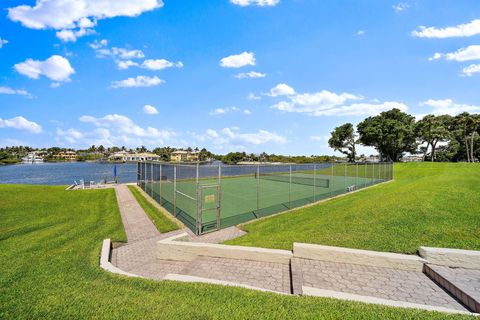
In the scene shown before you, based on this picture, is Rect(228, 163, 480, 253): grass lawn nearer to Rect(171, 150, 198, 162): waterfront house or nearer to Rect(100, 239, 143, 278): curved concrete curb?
Rect(100, 239, 143, 278): curved concrete curb

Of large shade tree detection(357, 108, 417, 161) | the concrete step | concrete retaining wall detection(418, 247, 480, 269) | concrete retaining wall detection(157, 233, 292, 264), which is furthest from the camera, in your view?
large shade tree detection(357, 108, 417, 161)

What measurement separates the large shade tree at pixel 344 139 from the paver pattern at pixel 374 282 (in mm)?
57385

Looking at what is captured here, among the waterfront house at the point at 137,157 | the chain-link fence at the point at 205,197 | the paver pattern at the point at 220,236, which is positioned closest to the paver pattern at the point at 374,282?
the paver pattern at the point at 220,236

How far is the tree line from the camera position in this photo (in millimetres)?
44987

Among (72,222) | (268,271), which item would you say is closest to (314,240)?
(268,271)

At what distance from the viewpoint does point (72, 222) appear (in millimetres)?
9703

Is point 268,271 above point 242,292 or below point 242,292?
below

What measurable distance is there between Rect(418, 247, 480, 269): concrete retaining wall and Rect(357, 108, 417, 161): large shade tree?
46.4m

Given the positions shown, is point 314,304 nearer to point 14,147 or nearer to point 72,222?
point 72,222

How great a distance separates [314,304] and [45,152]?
229120 millimetres

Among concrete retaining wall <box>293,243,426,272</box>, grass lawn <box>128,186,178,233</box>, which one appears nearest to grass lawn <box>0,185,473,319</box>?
concrete retaining wall <box>293,243,426,272</box>

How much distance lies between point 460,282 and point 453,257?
791 mm

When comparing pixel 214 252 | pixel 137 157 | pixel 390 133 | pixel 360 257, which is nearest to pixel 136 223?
pixel 214 252

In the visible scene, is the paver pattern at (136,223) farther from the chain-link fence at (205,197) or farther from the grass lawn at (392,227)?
the grass lawn at (392,227)
